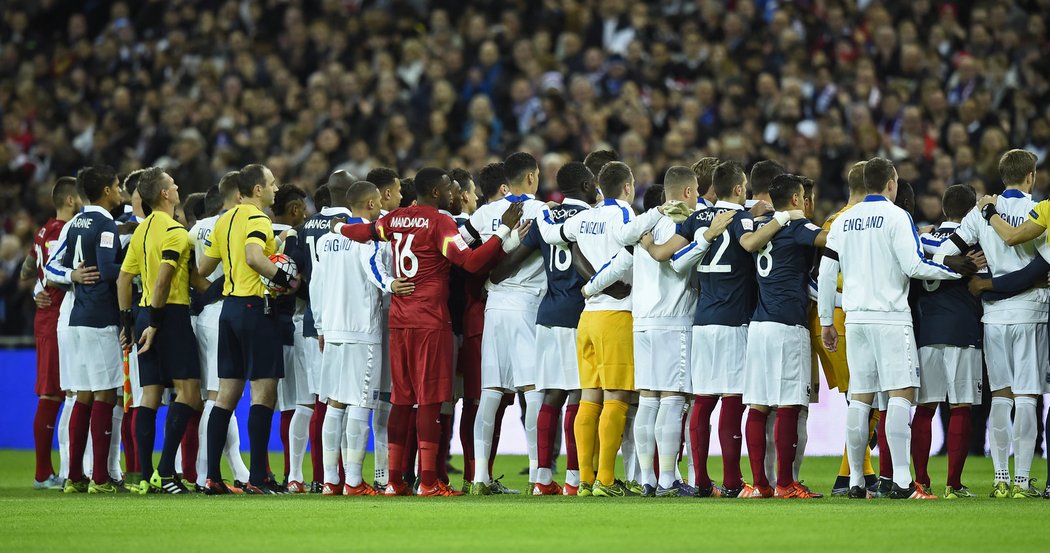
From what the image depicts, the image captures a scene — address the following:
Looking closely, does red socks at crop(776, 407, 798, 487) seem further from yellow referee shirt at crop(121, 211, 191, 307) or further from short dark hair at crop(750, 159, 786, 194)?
yellow referee shirt at crop(121, 211, 191, 307)

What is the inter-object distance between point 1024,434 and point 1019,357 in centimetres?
57

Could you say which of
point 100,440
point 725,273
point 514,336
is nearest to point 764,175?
point 725,273

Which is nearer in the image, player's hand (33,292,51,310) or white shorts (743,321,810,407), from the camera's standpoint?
white shorts (743,321,810,407)

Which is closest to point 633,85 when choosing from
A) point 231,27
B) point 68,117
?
point 231,27

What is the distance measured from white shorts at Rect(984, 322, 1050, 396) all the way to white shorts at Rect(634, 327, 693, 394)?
89.3 inches

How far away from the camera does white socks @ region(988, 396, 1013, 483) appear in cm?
1126

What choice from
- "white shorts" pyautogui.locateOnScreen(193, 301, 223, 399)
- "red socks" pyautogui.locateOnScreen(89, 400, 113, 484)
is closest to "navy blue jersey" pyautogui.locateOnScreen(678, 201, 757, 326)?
"white shorts" pyautogui.locateOnScreen(193, 301, 223, 399)

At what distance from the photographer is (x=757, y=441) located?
11211 mm

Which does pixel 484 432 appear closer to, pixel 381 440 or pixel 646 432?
pixel 381 440

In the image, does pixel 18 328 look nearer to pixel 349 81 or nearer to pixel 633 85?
pixel 349 81

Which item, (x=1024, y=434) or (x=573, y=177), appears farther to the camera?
(x=573, y=177)

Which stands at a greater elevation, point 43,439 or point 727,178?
point 727,178

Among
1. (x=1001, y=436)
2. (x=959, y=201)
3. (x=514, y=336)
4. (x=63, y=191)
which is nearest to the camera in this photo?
(x=1001, y=436)

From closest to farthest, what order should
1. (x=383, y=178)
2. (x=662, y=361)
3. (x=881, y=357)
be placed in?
(x=881, y=357)
(x=662, y=361)
(x=383, y=178)
